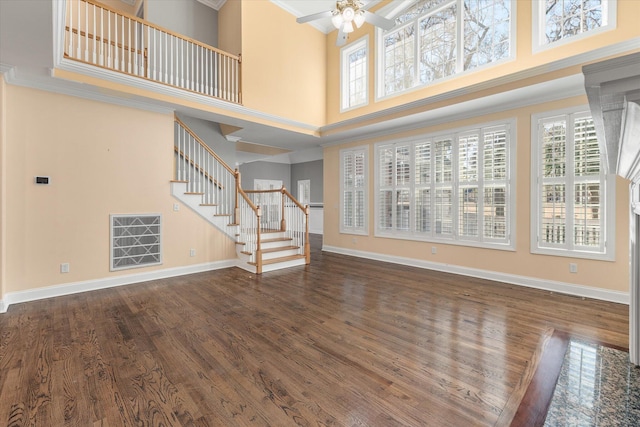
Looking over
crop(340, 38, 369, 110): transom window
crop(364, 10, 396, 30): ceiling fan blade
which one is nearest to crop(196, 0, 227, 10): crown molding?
crop(340, 38, 369, 110): transom window

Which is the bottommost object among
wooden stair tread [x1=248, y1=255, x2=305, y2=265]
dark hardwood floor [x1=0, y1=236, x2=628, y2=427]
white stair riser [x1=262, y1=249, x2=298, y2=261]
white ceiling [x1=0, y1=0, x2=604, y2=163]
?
dark hardwood floor [x1=0, y1=236, x2=628, y2=427]

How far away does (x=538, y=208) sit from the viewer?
4.28m

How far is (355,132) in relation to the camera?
6.31 m

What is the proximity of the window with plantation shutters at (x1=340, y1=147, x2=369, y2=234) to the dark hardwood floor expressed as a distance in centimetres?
277

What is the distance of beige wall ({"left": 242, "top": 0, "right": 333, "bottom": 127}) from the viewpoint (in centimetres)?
562

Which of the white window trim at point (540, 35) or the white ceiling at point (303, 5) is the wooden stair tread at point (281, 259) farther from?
the white ceiling at point (303, 5)

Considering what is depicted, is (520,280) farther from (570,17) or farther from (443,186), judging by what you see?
(570,17)

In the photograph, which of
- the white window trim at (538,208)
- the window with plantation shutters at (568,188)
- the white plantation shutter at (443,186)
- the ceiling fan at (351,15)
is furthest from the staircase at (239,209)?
the window with plantation shutters at (568,188)

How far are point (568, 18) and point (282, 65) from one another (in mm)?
4827

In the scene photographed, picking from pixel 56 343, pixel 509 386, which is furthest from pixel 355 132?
pixel 56 343

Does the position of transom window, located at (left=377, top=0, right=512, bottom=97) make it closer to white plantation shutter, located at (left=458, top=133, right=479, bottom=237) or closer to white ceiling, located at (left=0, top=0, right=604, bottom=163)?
white ceiling, located at (left=0, top=0, right=604, bottom=163)

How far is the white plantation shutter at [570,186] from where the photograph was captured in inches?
151

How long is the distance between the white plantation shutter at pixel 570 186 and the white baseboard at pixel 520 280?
0.53m

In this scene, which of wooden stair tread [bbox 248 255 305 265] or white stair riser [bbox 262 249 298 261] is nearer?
wooden stair tread [bbox 248 255 305 265]
